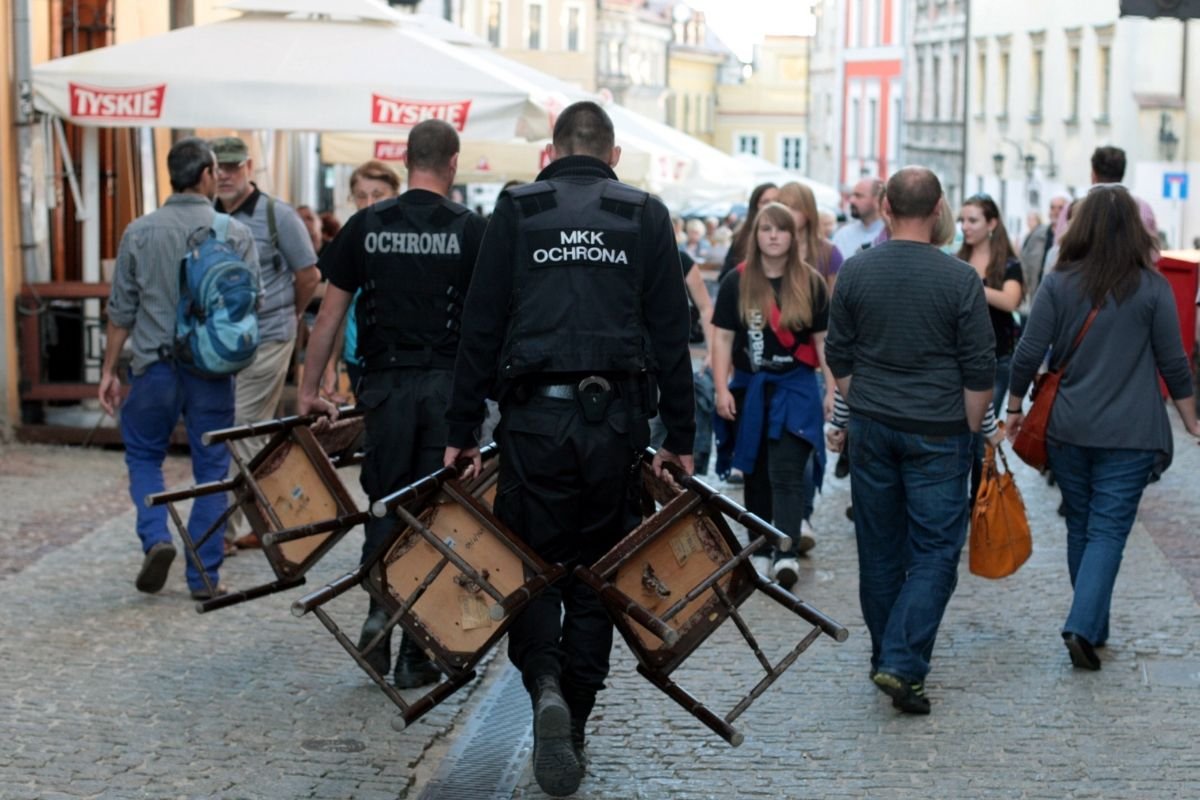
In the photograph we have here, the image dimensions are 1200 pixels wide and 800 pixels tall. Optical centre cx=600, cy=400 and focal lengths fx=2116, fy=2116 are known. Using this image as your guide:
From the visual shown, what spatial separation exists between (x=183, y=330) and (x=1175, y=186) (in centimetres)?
2842

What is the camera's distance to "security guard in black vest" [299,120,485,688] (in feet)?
22.4

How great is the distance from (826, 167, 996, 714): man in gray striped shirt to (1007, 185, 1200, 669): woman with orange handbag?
68cm

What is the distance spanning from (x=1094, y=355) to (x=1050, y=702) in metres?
1.25

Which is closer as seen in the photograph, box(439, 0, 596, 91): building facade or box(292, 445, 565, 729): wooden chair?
box(292, 445, 565, 729): wooden chair

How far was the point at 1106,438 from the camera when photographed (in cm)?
744

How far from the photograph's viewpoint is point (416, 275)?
682 centimetres

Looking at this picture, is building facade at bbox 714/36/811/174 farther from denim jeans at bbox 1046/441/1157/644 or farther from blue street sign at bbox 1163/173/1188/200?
denim jeans at bbox 1046/441/1157/644

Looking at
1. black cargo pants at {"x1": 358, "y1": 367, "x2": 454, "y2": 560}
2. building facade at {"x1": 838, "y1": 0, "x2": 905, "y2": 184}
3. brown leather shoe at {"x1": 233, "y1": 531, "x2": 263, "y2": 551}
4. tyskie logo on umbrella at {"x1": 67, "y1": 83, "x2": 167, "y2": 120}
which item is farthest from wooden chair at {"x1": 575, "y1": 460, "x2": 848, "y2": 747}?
building facade at {"x1": 838, "y1": 0, "x2": 905, "y2": 184}

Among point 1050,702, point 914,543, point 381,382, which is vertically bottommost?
point 1050,702

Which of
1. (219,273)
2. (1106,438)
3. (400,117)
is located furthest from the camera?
(400,117)

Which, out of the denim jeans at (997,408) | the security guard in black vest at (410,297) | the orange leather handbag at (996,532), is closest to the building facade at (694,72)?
the denim jeans at (997,408)

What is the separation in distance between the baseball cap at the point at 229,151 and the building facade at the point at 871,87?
199ft

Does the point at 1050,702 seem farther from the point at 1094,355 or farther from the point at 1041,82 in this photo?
the point at 1041,82


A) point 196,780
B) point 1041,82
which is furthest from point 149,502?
point 1041,82
